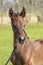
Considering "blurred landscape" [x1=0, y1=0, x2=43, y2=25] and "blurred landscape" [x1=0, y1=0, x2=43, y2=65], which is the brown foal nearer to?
"blurred landscape" [x1=0, y1=0, x2=43, y2=65]

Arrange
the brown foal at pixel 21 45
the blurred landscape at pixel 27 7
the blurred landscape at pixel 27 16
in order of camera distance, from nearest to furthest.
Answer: the brown foal at pixel 21 45, the blurred landscape at pixel 27 16, the blurred landscape at pixel 27 7

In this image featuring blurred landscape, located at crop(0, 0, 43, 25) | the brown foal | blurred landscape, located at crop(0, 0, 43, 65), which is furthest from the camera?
blurred landscape, located at crop(0, 0, 43, 25)

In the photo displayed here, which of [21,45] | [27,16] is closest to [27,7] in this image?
[27,16]

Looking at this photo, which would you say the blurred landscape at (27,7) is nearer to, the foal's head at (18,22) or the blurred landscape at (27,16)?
the blurred landscape at (27,16)

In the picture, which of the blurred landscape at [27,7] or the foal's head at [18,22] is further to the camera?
the blurred landscape at [27,7]

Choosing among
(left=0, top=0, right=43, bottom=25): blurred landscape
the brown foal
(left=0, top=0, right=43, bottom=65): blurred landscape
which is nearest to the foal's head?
the brown foal

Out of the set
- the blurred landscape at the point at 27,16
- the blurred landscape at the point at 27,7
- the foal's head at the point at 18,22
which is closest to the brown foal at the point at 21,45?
the foal's head at the point at 18,22

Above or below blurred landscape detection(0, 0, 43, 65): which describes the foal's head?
above

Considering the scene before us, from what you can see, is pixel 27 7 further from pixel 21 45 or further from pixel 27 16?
pixel 21 45

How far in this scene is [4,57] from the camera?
13.2 metres

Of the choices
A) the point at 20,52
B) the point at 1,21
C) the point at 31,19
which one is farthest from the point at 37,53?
the point at 31,19

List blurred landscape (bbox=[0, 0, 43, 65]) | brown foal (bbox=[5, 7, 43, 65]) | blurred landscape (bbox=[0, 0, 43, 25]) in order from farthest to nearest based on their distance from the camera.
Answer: blurred landscape (bbox=[0, 0, 43, 25])
blurred landscape (bbox=[0, 0, 43, 65])
brown foal (bbox=[5, 7, 43, 65])

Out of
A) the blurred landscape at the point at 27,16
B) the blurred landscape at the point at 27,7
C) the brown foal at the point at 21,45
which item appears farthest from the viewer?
the blurred landscape at the point at 27,7

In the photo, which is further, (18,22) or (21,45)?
(21,45)
